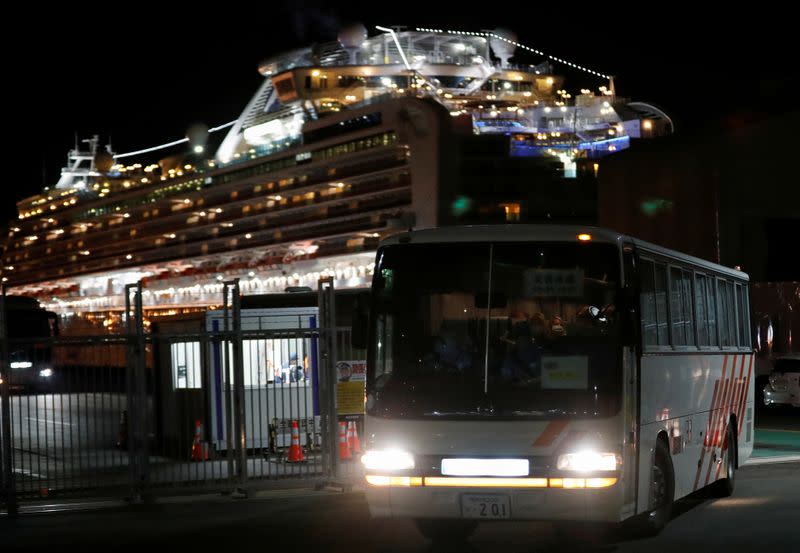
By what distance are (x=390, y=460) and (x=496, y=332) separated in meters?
1.16

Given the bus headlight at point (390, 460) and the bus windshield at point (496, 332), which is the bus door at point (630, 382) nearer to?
the bus windshield at point (496, 332)

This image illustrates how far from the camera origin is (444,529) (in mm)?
9477

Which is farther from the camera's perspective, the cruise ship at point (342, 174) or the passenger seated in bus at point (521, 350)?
the cruise ship at point (342, 174)

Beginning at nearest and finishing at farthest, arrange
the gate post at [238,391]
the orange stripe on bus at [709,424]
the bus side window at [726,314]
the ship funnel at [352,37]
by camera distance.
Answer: the orange stripe on bus at [709,424] < the bus side window at [726,314] < the gate post at [238,391] < the ship funnel at [352,37]

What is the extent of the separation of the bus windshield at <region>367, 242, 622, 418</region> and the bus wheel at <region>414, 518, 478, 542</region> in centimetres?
110

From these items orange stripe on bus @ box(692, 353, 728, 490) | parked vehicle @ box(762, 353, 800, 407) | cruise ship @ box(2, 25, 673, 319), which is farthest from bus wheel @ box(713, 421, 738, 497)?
cruise ship @ box(2, 25, 673, 319)

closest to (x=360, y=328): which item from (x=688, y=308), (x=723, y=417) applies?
(x=688, y=308)

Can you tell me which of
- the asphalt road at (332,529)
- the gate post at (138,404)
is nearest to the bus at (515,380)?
the asphalt road at (332,529)

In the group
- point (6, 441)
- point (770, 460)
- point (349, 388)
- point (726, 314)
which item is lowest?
point (770, 460)

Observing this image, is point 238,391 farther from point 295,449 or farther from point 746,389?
point 746,389

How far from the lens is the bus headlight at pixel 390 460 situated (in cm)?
873

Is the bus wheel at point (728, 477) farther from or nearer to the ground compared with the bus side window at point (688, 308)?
nearer to the ground

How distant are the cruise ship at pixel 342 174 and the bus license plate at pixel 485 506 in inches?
2466

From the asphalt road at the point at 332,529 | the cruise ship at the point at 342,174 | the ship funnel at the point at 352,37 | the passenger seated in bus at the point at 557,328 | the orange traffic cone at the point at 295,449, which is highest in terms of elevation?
the ship funnel at the point at 352,37
